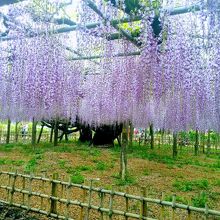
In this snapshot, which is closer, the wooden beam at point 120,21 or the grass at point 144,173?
the wooden beam at point 120,21

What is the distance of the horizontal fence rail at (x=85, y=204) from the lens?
314 centimetres

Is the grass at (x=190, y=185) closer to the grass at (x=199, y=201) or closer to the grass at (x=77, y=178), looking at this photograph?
the grass at (x=199, y=201)

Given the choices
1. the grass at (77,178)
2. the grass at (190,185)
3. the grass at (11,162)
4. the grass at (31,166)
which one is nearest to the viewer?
the grass at (77,178)

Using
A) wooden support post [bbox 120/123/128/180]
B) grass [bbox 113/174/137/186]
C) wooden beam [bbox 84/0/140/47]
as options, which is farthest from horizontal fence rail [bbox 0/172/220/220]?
wooden beam [bbox 84/0/140/47]

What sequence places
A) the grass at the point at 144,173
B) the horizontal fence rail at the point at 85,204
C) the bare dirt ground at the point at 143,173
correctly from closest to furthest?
the horizontal fence rail at the point at 85,204
the bare dirt ground at the point at 143,173
the grass at the point at 144,173

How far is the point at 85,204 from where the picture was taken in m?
3.43

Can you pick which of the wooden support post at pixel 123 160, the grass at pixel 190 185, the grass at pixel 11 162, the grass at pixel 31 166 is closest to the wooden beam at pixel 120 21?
the wooden support post at pixel 123 160

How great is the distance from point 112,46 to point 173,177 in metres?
4.01

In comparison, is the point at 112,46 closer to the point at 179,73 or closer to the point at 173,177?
the point at 179,73

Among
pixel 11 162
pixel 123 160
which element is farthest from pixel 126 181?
pixel 11 162

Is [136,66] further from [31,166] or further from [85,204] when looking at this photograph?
[31,166]

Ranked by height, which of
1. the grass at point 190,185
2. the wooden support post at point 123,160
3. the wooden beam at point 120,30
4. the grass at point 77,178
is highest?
the wooden beam at point 120,30

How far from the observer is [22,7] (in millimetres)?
5133

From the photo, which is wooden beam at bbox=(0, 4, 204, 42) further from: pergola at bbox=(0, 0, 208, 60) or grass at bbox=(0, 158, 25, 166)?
grass at bbox=(0, 158, 25, 166)
